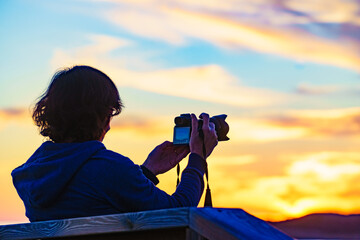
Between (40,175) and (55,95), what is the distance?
0.45m

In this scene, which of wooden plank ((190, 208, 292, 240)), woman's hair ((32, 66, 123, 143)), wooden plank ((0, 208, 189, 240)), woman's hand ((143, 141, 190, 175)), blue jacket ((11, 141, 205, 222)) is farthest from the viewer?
woman's hand ((143, 141, 190, 175))

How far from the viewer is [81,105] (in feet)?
11.0

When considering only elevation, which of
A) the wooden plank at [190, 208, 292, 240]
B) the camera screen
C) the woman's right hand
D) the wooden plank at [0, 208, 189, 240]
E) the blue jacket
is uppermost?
the camera screen

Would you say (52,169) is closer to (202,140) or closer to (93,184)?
(93,184)

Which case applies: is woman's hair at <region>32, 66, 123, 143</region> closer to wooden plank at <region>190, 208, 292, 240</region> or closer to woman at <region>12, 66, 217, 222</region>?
woman at <region>12, 66, 217, 222</region>

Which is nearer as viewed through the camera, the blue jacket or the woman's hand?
the blue jacket

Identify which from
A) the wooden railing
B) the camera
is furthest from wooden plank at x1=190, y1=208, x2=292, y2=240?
the camera

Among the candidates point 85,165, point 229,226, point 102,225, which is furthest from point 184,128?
point 229,226

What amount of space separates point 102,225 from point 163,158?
1561 mm

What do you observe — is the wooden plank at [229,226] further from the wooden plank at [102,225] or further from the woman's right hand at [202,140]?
the woman's right hand at [202,140]

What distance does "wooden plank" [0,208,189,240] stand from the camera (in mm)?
2281

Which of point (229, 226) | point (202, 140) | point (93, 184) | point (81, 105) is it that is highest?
point (81, 105)

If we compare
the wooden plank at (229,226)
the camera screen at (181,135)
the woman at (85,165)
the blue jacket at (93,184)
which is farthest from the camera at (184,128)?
the wooden plank at (229,226)

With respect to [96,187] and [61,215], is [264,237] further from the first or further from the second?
[61,215]
